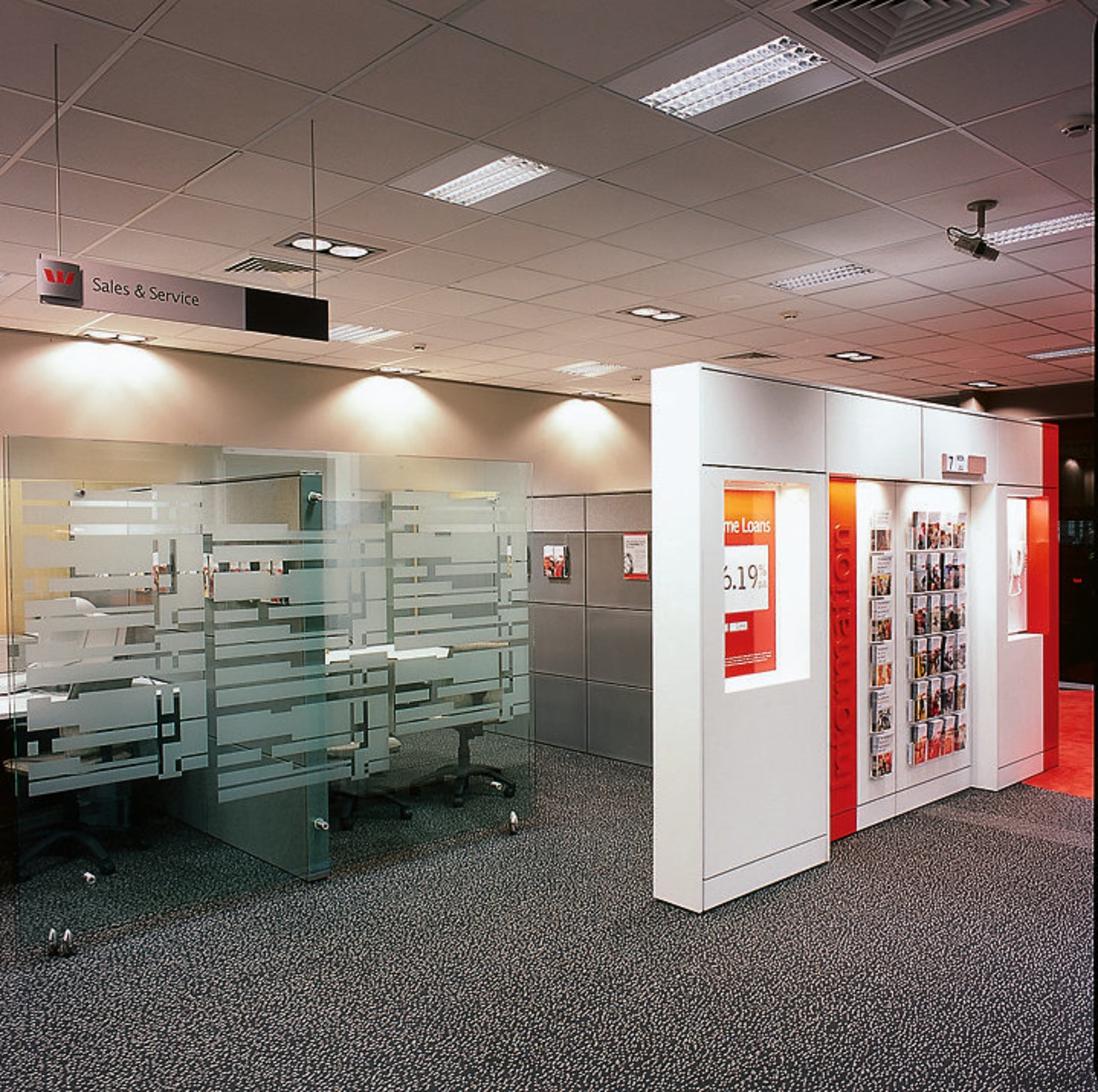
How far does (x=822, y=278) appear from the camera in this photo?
20.1 feet

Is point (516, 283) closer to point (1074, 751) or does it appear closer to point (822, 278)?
point (822, 278)

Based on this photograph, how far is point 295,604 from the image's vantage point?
182 inches

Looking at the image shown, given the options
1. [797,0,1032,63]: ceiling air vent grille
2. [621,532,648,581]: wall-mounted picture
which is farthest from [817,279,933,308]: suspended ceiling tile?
[797,0,1032,63]: ceiling air vent grille

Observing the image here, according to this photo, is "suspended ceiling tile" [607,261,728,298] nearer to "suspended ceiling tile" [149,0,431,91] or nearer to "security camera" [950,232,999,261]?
"security camera" [950,232,999,261]

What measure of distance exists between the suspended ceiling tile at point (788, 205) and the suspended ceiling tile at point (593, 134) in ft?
2.43

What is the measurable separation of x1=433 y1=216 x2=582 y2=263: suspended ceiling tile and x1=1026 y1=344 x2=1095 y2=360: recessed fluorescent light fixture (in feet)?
17.5

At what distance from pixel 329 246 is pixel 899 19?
3195 mm

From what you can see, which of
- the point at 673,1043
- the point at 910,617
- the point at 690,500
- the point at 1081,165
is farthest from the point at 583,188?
the point at 673,1043

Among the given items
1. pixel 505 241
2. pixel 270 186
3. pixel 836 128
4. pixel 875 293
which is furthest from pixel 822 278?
pixel 270 186

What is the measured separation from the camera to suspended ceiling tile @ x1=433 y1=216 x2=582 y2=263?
5.01 metres

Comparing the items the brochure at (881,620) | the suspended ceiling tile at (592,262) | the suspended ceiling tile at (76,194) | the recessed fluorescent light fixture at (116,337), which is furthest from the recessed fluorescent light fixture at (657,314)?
the recessed fluorescent light fixture at (116,337)

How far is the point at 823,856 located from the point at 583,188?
345 cm

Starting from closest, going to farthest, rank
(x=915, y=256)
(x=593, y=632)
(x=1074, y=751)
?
(x=915, y=256)
(x=593, y=632)
(x=1074, y=751)

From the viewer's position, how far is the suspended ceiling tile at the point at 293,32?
2.88 metres
